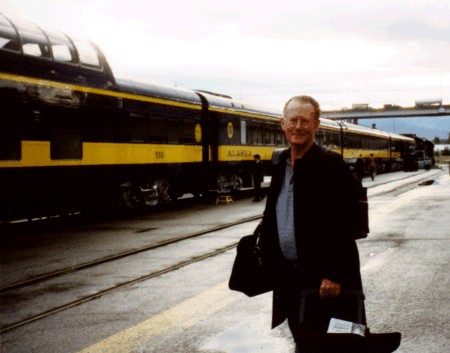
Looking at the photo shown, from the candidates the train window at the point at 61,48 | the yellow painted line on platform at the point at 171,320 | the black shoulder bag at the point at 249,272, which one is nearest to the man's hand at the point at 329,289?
the black shoulder bag at the point at 249,272

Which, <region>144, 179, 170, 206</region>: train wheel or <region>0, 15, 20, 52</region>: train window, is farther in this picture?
<region>144, 179, 170, 206</region>: train wheel

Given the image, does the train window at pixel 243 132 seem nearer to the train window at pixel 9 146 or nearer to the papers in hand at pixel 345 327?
the train window at pixel 9 146

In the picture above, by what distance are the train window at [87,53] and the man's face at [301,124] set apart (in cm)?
1241

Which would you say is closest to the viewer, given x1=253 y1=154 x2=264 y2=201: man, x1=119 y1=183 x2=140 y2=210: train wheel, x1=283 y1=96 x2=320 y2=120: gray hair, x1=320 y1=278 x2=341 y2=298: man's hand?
x1=320 y1=278 x2=341 y2=298: man's hand

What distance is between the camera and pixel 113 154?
1653cm

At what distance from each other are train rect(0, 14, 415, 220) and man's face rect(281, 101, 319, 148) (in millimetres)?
10391

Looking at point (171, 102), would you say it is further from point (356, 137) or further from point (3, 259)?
Answer: point (356, 137)

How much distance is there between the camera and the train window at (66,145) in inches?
570

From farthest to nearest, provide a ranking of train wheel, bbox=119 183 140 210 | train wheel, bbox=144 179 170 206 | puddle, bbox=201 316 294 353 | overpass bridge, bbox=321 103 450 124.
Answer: overpass bridge, bbox=321 103 450 124
train wheel, bbox=144 179 170 206
train wheel, bbox=119 183 140 210
puddle, bbox=201 316 294 353

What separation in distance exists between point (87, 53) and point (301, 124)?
12.9 metres

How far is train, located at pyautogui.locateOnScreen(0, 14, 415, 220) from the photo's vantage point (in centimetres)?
1340

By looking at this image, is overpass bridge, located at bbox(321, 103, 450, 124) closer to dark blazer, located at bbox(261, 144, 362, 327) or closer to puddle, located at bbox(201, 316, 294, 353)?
puddle, located at bbox(201, 316, 294, 353)

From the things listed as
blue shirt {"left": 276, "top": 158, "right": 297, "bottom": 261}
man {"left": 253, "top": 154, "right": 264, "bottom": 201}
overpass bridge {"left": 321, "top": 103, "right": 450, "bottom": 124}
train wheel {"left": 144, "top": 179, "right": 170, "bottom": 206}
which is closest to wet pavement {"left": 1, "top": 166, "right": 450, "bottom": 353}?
blue shirt {"left": 276, "top": 158, "right": 297, "bottom": 261}

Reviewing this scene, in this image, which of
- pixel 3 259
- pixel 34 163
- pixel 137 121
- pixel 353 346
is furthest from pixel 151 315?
pixel 137 121
